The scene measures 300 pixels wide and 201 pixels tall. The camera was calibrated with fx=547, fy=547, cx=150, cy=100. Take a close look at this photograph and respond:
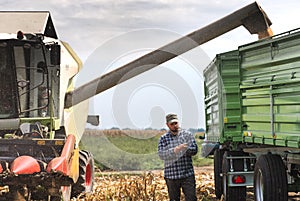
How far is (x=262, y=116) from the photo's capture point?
7.41 meters

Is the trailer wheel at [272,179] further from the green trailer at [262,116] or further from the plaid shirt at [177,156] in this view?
the plaid shirt at [177,156]

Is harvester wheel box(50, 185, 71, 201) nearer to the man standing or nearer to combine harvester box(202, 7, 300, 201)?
the man standing

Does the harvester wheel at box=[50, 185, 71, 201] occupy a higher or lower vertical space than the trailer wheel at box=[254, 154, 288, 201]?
lower

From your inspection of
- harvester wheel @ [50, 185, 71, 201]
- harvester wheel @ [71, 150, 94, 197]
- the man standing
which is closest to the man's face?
the man standing

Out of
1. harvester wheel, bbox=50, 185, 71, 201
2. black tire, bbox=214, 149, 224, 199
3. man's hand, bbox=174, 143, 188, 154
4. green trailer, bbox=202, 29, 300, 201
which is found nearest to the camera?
green trailer, bbox=202, 29, 300, 201

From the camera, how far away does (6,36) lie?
29.4 ft

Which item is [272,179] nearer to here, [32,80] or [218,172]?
[218,172]

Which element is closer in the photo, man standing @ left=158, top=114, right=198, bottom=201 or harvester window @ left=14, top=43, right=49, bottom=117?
man standing @ left=158, top=114, right=198, bottom=201

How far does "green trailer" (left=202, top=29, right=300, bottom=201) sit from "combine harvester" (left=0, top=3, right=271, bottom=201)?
1.87 meters

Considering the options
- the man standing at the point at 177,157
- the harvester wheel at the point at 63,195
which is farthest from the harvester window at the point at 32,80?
the man standing at the point at 177,157

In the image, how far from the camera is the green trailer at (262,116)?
657 cm

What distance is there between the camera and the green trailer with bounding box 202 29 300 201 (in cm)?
657

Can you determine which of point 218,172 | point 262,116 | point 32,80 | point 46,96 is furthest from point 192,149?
point 218,172

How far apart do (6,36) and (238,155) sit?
4.31 m
